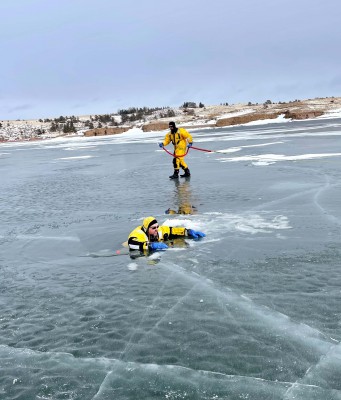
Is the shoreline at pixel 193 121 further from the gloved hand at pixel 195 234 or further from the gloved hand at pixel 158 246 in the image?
the gloved hand at pixel 158 246

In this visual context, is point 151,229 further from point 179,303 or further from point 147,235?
point 179,303

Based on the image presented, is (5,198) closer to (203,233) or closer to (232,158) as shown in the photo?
(203,233)

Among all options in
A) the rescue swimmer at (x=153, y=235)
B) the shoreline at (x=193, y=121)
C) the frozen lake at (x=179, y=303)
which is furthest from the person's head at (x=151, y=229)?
the shoreline at (x=193, y=121)

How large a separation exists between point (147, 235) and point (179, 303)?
2240 millimetres

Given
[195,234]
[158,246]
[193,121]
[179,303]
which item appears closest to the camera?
[179,303]

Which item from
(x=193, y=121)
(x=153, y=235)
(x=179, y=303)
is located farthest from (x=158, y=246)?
(x=193, y=121)

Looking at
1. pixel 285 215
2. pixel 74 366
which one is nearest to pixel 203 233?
pixel 285 215

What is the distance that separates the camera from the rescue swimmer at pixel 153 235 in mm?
6891

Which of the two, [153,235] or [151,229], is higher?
[151,229]

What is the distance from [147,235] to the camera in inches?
278

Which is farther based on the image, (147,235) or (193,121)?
(193,121)

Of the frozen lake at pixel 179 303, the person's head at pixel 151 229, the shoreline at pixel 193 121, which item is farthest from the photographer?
the shoreline at pixel 193 121

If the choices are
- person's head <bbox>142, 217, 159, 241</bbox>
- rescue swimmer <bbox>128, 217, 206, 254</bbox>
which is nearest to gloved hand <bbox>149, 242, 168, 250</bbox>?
rescue swimmer <bbox>128, 217, 206, 254</bbox>

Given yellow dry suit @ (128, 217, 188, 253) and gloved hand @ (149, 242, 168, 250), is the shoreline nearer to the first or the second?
yellow dry suit @ (128, 217, 188, 253)
